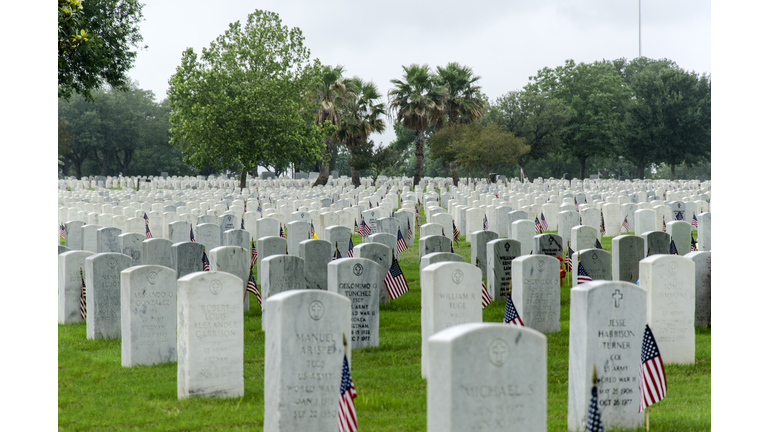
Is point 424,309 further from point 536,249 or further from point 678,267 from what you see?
point 536,249

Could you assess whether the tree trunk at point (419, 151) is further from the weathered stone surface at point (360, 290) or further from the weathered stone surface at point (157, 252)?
the weathered stone surface at point (360, 290)

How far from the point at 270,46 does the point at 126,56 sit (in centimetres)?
1034

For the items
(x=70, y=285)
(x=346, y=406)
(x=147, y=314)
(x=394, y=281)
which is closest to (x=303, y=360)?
(x=346, y=406)

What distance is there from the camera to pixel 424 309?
8.23 m

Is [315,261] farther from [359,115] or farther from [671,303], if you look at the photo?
[359,115]

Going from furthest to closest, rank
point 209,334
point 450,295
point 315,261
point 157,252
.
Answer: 1. point 157,252
2. point 315,261
3. point 450,295
4. point 209,334

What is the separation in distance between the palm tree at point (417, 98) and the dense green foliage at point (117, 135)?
3942cm

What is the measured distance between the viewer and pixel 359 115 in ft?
166

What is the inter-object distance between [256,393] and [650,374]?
392cm

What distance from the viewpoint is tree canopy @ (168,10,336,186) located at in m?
35.8

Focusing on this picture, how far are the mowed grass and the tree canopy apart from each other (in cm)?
2644

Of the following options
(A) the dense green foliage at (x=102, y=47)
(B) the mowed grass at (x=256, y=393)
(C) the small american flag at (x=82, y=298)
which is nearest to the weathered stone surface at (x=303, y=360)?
(B) the mowed grass at (x=256, y=393)

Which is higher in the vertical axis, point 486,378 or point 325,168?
point 325,168

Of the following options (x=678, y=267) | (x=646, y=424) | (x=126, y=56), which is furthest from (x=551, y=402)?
(x=126, y=56)
